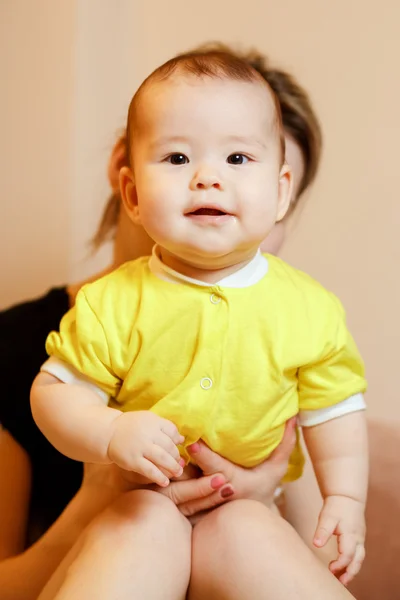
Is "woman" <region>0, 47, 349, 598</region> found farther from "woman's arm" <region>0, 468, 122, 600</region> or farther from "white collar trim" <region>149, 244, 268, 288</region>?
"white collar trim" <region>149, 244, 268, 288</region>

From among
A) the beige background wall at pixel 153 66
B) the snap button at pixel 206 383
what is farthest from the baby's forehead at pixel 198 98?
the beige background wall at pixel 153 66

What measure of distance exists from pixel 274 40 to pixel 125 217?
2.15 feet

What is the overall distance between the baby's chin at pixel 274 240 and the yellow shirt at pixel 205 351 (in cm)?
32

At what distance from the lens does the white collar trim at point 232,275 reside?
77cm

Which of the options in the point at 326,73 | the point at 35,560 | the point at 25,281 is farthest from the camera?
the point at 25,281

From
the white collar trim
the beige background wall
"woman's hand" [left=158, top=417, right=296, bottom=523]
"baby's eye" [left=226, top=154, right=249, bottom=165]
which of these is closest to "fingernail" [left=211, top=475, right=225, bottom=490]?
"woman's hand" [left=158, top=417, right=296, bottom=523]

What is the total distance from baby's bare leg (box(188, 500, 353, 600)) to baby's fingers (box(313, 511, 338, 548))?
2cm

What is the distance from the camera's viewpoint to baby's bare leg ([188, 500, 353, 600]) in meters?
0.69

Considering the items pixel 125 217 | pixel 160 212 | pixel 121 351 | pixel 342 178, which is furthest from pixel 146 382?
pixel 342 178

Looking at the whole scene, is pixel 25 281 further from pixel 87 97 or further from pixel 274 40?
pixel 274 40

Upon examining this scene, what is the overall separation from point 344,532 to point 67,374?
363mm

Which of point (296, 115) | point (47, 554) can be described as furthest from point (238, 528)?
point (296, 115)

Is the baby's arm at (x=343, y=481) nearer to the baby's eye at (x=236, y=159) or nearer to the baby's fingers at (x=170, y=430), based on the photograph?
the baby's fingers at (x=170, y=430)

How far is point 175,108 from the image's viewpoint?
2.34ft
